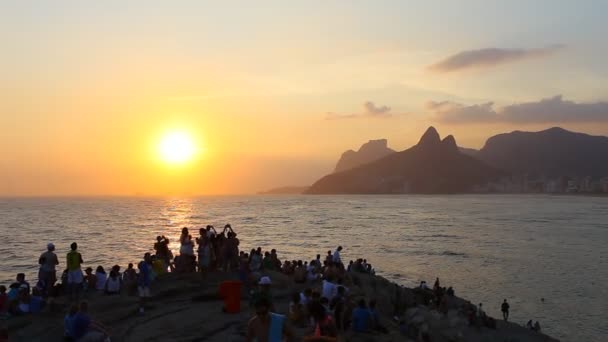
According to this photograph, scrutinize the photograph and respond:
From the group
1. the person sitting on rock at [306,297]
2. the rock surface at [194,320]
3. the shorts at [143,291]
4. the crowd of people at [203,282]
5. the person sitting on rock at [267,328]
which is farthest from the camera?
the shorts at [143,291]

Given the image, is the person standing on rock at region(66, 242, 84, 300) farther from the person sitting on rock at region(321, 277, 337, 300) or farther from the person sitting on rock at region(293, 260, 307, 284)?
the person sitting on rock at region(293, 260, 307, 284)

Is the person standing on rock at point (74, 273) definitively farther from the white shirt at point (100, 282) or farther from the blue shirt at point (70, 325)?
the blue shirt at point (70, 325)

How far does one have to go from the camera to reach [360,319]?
14938 millimetres

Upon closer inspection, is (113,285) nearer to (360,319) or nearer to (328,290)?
(328,290)

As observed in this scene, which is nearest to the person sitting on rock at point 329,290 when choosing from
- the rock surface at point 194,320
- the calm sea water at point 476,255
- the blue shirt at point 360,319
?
the blue shirt at point 360,319

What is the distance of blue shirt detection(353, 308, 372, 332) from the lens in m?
14.9

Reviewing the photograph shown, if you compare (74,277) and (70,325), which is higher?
(74,277)

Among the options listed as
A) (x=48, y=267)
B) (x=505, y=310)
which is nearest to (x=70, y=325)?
(x=48, y=267)

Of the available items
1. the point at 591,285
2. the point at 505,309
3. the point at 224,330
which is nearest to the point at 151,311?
the point at 224,330

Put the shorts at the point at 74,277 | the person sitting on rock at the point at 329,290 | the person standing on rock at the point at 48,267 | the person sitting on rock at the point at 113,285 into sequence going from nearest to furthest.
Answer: the person sitting on rock at the point at 329,290, the shorts at the point at 74,277, the person standing on rock at the point at 48,267, the person sitting on rock at the point at 113,285

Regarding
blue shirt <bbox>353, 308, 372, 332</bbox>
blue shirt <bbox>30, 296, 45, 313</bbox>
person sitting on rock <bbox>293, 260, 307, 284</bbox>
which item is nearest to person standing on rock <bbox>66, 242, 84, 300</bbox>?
blue shirt <bbox>30, 296, 45, 313</bbox>

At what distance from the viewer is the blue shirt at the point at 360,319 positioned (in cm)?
1489

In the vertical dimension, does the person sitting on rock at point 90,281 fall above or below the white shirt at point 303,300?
below

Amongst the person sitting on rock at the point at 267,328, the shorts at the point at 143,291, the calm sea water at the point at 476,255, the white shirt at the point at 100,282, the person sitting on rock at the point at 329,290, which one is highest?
the person sitting on rock at the point at 267,328
